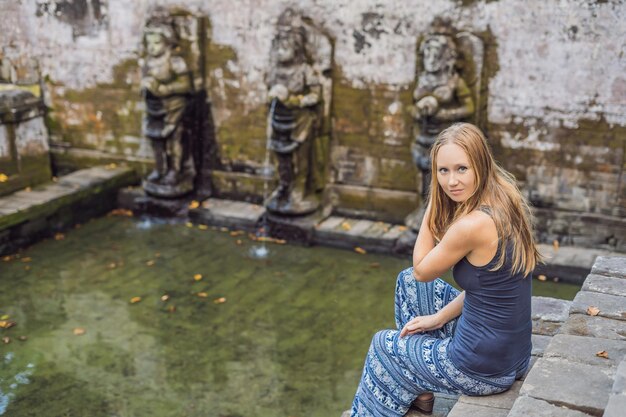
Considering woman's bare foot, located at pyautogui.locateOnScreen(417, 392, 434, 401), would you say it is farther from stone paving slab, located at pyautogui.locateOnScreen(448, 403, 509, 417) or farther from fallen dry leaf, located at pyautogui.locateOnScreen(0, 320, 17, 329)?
fallen dry leaf, located at pyautogui.locateOnScreen(0, 320, 17, 329)

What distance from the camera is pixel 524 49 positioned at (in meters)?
8.06

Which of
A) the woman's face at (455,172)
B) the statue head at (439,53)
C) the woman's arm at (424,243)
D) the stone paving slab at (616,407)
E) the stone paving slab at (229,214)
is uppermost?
the statue head at (439,53)

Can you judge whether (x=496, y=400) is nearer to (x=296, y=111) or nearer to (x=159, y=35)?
(x=296, y=111)

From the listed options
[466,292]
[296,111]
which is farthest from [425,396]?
[296,111]

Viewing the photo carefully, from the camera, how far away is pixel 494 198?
372 cm

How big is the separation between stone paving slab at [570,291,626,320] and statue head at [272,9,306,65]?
15.5 ft

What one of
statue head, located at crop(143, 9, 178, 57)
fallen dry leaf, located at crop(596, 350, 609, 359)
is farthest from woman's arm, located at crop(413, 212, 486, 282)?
statue head, located at crop(143, 9, 178, 57)

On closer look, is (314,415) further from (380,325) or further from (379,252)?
(379,252)

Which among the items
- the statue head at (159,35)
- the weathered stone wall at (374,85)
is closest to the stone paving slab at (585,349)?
the weathered stone wall at (374,85)

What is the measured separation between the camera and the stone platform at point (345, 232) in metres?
7.78

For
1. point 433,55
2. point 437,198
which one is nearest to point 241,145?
point 433,55

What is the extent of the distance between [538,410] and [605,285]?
1818mm

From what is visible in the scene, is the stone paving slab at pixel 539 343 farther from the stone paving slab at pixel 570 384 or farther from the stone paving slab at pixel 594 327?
the stone paving slab at pixel 570 384

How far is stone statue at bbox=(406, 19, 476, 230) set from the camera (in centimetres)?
802
